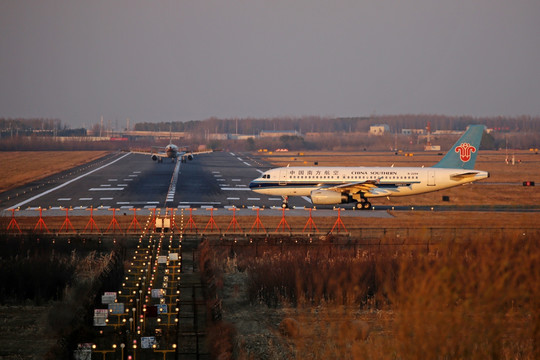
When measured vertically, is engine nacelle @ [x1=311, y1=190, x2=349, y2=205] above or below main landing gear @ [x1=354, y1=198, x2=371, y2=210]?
above

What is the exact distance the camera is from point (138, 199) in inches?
2547

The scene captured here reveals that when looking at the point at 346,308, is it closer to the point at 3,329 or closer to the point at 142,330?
the point at 142,330

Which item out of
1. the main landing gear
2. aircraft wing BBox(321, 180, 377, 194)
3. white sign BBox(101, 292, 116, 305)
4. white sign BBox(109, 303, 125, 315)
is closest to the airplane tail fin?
aircraft wing BBox(321, 180, 377, 194)

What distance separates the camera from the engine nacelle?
56.0 meters

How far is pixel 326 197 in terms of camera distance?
56156 mm

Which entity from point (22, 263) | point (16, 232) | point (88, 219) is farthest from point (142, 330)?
point (88, 219)

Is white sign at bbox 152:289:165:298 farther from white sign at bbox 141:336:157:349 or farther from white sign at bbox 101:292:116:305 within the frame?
white sign at bbox 141:336:157:349

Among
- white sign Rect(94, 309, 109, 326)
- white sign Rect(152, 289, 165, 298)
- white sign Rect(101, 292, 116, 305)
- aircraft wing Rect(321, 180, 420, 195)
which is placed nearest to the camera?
white sign Rect(94, 309, 109, 326)

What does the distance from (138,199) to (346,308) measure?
132 ft

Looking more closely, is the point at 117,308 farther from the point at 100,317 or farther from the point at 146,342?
the point at 146,342

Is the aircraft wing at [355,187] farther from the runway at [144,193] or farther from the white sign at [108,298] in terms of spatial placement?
the white sign at [108,298]

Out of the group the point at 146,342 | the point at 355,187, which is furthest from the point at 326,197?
the point at 146,342

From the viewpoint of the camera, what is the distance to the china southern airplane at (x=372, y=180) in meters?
56.7

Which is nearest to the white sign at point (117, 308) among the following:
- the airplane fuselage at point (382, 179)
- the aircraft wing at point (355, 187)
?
the aircraft wing at point (355, 187)
